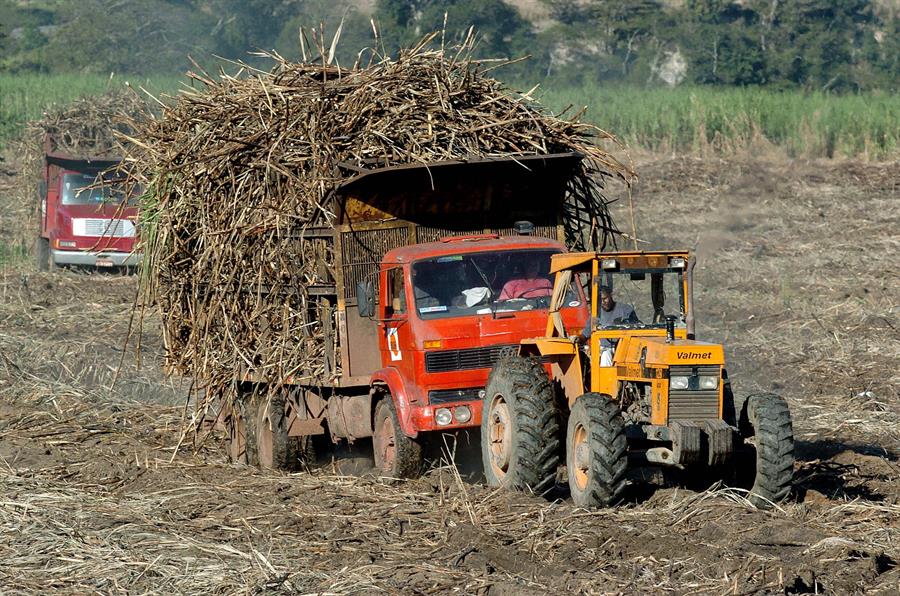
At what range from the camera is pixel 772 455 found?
9664 millimetres

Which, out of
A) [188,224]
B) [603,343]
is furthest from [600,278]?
[188,224]

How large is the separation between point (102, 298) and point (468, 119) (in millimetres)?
13178

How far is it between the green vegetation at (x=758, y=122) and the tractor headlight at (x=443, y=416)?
75.1 feet

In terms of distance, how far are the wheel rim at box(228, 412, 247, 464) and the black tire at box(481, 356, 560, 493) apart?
418 centimetres

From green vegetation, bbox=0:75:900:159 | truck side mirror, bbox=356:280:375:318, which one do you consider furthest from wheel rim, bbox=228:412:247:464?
green vegetation, bbox=0:75:900:159

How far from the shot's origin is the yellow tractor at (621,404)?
31.8 feet

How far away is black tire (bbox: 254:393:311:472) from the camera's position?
13555 millimetres

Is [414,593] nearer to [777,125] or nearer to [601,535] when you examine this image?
[601,535]

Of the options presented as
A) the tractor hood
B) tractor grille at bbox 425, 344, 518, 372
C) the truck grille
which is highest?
the truck grille

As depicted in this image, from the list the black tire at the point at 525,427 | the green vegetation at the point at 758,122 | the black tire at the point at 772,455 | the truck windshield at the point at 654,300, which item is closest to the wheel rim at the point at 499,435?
the black tire at the point at 525,427

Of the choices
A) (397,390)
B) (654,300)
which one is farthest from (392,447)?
(654,300)

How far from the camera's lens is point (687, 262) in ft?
34.2

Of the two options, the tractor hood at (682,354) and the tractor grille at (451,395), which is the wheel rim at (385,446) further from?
the tractor hood at (682,354)

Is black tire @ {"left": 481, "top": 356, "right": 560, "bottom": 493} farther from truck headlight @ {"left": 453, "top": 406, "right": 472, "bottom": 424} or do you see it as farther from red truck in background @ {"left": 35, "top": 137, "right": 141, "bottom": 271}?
red truck in background @ {"left": 35, "top": 137, "right": 141, "bottom": 271}
